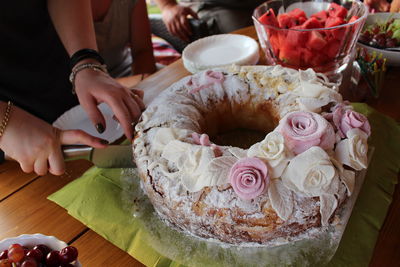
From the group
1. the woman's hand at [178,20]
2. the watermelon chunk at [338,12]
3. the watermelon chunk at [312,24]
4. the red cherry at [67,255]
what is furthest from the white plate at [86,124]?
the woman's hand at [178,20]

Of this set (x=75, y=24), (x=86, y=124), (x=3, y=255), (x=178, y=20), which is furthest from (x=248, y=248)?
(x=178, y=20)

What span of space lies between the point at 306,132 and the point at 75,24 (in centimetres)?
80

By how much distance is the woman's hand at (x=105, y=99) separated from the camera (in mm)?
945

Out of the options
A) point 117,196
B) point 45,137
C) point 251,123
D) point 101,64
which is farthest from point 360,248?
point 101,64

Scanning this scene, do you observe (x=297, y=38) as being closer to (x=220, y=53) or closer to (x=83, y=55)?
(x=220, y=53)

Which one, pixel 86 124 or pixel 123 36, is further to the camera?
pixel 123 36

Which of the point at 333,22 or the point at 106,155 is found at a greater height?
the point at 333,22

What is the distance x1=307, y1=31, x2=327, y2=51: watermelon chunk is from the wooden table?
0.84 feet

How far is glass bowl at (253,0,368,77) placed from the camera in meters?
1.09

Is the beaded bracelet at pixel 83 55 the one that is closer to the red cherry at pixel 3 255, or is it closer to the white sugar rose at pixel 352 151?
the red cherry at pixel 3 255

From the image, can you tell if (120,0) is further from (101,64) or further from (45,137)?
(45,137)

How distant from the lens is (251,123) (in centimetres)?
105

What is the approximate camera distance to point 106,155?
952 millimetres

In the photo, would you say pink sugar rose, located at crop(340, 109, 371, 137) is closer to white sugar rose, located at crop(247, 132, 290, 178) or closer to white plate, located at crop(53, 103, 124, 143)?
white sugar rose, located at crop(247, 132, 290, 178)
